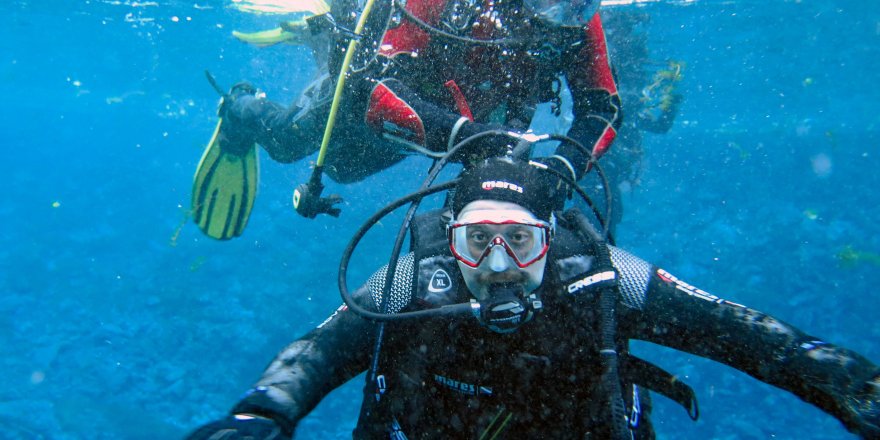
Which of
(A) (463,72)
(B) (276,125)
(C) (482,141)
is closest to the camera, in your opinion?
(C) (482,141)

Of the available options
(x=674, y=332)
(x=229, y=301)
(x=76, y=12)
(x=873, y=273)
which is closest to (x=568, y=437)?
(x=674, y=332)

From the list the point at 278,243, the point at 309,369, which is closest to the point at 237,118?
the point at 309,369

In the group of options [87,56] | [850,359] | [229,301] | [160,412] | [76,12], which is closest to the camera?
[850,359]

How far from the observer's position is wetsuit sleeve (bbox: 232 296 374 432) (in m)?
2.22

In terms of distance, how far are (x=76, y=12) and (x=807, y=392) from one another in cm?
2968

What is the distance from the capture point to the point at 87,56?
33.9 m

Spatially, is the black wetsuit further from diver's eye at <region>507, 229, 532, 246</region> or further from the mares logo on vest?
diver's eye at <region>507, 229, 532, 246</region>

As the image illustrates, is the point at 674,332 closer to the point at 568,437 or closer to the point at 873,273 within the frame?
the point at 568,437

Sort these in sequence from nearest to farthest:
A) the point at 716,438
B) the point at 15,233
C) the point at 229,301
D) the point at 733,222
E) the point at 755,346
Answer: the point at 755,346 < the point at 716,438 < the point at 229,301 < the point at 733,222 < the point at 15,233

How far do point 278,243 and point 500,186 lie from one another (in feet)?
50.9

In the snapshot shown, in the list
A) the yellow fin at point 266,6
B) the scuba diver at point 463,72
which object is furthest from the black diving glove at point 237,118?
the yellow fin at point 266,6

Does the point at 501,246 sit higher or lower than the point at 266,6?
higher

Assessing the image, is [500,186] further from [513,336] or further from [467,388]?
[467,388]

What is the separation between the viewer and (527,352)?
2594mm
